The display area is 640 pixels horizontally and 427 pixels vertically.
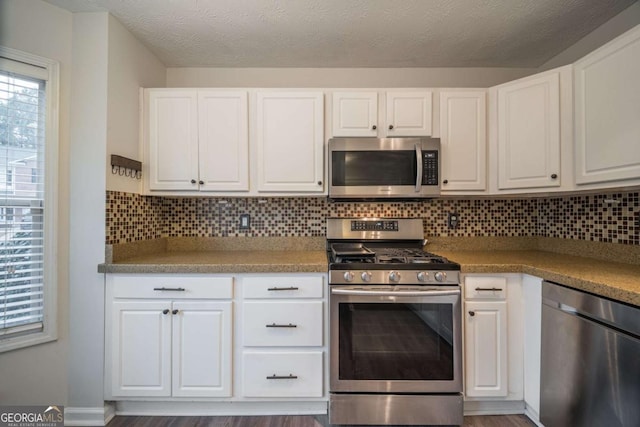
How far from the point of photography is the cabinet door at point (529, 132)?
1751mm

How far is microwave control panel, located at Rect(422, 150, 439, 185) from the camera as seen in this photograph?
1.92 m

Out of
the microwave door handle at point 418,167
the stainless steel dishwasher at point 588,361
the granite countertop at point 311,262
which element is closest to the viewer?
the stainless steel dishwasher at point 588,361

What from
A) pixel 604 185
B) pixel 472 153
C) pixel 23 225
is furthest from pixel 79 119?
pixel 604 185

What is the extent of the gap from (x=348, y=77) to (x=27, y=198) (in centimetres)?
224

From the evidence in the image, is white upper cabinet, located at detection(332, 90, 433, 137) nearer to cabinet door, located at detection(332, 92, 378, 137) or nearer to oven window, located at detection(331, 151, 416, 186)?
cabinet door, located at detection(332, 92, 378, 137)

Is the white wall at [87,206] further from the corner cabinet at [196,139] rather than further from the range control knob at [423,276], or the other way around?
the range control knob at [423,276]

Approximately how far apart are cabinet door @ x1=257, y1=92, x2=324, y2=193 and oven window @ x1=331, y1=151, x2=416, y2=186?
5.6 inches

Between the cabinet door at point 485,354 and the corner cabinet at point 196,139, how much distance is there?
5.58 feet

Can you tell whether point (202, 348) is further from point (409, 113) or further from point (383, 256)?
point (409, 113)

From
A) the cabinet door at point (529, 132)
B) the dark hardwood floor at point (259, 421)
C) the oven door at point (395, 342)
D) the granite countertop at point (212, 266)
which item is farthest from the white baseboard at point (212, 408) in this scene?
the cabinet door at point (529, 132)

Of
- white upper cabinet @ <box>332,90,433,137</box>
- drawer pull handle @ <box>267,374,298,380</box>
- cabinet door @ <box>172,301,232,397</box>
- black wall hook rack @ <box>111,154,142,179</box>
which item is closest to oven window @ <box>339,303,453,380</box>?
drawer pull handle @ <box>267,374,298,380</box>

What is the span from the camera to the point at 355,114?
1994 millimetres

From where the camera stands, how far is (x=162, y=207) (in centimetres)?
227

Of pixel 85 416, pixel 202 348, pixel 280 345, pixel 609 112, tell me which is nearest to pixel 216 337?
pixel 202 348
